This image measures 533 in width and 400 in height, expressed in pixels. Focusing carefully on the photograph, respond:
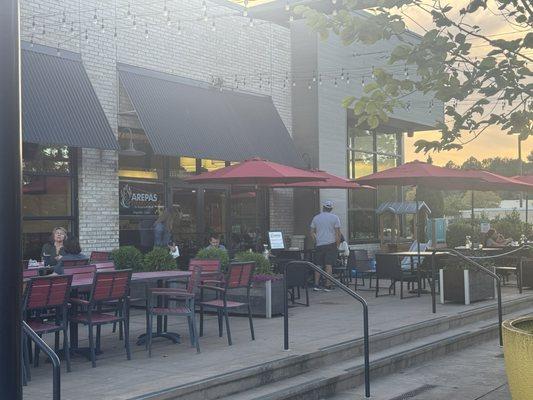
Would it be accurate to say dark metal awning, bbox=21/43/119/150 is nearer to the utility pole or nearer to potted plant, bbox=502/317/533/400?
potted plant, bbox=502/317/533/400

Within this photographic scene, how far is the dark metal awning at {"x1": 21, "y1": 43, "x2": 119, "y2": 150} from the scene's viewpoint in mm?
11070

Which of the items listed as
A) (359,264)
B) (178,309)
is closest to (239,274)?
(178,309)

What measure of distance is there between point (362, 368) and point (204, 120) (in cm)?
823

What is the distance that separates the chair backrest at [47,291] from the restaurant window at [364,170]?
581 inches

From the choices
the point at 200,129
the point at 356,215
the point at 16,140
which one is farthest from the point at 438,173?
the point at 16,140

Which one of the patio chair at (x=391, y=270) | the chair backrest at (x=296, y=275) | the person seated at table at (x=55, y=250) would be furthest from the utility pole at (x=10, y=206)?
the patio chair at (x=391, y=270)

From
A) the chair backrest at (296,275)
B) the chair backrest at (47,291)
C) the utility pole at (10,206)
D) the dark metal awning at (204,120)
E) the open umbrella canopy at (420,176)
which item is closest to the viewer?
the utility pole at (10,206)

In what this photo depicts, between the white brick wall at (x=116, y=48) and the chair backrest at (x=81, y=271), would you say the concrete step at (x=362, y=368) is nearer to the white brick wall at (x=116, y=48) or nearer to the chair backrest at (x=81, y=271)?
the chair backrest at (x=81, y=271)

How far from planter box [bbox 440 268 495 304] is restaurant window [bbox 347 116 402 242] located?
8.82m

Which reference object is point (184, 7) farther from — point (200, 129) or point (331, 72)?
point (331, 72)

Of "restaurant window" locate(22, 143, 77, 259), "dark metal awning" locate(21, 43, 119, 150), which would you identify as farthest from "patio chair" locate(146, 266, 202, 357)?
"restaurant window" locate(22, 143, 77, 259)

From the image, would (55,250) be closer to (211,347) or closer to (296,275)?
(211,347)

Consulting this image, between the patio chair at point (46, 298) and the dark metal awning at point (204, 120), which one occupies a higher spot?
the dark metal awning at point (204, 120)

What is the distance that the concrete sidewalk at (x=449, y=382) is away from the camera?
24.1ft
